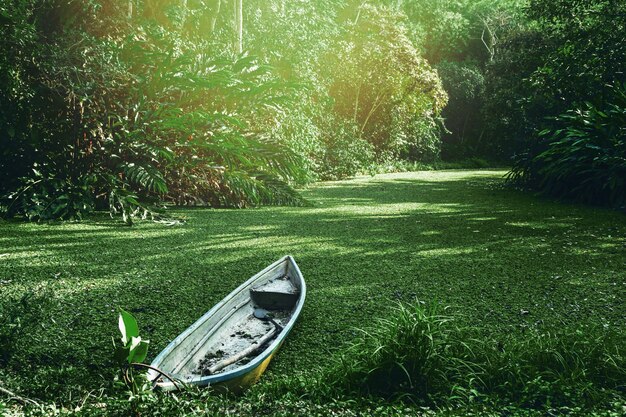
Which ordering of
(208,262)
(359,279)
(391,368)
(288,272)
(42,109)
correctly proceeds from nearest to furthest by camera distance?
(391,368) → (288,272) → (359,279) → (208,262) → (42,109)

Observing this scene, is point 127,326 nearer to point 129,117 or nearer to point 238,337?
point 238,337

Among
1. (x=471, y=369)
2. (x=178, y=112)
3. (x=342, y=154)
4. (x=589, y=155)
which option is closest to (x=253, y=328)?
(x=471, y=369)

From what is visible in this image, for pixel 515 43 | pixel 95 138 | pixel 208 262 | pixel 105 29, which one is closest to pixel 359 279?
pixel 208 262

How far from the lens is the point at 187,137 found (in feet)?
21.2

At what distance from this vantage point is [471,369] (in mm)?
2113

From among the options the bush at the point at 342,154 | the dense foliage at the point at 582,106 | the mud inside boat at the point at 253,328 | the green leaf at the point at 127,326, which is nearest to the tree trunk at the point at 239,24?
the bush at the point at 342,154

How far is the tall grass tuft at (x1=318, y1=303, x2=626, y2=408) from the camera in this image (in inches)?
78.3

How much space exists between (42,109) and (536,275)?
500 centimetres

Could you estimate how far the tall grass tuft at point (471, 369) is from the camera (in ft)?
6.53

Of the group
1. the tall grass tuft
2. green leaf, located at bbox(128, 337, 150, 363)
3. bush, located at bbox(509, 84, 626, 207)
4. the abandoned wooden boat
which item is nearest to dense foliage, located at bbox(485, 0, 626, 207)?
bush, located at bbox(509, 84, 626, 207)

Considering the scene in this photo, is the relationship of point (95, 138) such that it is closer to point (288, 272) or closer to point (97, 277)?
point (97, 277)

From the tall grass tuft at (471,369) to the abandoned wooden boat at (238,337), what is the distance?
31 cm

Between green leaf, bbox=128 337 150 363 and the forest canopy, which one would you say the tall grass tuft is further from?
the forest canopy

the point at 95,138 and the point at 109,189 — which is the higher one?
the point at 95,138
